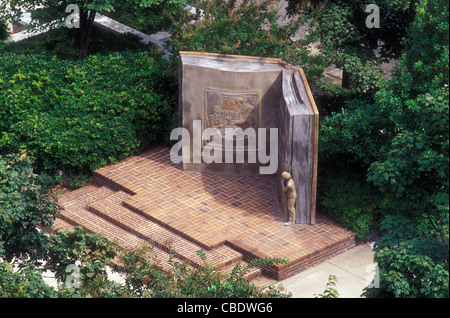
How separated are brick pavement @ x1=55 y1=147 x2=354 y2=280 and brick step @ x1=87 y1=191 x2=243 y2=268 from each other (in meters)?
0.02

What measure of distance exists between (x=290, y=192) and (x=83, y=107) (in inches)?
209

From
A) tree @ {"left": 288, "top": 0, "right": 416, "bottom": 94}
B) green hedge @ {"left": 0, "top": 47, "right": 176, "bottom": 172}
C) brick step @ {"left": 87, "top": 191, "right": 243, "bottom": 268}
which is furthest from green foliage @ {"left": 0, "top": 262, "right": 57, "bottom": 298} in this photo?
tree @ {"left": 288, "top": 0, "right": 416, "bottom": 94}

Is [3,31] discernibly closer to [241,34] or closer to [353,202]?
[241,34]

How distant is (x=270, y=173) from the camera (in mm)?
19109

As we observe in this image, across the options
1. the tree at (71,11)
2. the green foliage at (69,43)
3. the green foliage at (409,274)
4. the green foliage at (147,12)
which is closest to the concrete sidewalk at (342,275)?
the green foliage at (409,274)

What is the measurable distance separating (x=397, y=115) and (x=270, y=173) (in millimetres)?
4629

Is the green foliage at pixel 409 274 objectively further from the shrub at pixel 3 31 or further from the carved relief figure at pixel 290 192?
the shrub at pixel 3 31

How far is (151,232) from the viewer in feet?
57.6

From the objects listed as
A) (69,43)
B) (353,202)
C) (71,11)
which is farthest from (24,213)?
(69,43)

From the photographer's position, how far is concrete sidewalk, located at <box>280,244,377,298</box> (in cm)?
1623

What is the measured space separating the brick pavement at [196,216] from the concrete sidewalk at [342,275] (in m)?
0.17
